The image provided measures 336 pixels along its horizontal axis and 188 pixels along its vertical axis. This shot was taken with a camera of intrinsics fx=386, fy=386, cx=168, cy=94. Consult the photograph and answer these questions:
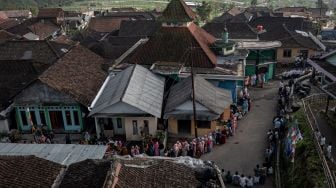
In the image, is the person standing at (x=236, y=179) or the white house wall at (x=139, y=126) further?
the white house wall at (x=139, y=126)

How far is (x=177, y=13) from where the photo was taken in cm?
3581

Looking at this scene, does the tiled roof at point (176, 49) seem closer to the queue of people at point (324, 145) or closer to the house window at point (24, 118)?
the house window at point (24, 118)

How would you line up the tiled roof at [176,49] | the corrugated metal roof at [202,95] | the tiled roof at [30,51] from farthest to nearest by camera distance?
the tiled roof at [30,51]
the tiled roof at [176,49]
the corrugated metal roof at [202,95]

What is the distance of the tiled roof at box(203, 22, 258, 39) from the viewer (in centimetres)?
4716

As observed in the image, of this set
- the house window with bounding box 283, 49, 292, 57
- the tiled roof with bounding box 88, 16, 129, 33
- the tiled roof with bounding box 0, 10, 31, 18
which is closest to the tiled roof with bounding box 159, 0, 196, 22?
the house window with bounding box 283, 49, 292, 57

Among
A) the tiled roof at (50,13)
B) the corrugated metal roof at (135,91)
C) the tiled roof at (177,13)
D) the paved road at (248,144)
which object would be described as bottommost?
the paved road at (248,144)

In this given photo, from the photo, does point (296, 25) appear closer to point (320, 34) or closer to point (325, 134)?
point (320, 34)

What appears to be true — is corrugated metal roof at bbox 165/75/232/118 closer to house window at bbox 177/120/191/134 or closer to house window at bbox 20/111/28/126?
house window at bbox 177/120/191/134

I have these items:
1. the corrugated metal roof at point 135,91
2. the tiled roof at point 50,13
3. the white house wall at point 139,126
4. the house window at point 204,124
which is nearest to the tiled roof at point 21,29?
the tiled roof at point 50,13

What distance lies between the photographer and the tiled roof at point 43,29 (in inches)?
2799

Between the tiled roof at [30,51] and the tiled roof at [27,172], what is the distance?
80.7 ft

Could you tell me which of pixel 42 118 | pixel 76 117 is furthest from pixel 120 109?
pixel 42 118

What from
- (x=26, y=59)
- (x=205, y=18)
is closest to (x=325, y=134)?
(x=26, y=59)

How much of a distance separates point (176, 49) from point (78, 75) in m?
8.86
